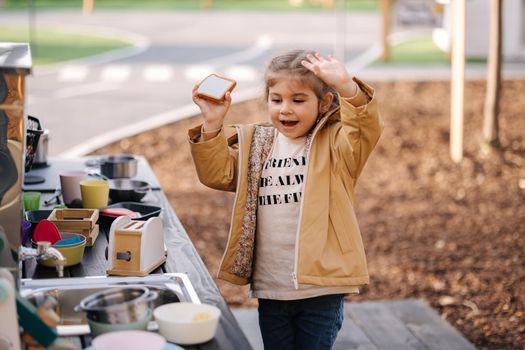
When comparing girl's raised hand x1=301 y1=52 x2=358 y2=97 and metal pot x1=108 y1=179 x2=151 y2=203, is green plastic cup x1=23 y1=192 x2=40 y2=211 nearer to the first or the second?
metal pot x1=108 y1=179 x2=151 y2=203

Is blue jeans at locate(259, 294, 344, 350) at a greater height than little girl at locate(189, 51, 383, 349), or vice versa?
little girl at locate(189, 51, 383, 349)

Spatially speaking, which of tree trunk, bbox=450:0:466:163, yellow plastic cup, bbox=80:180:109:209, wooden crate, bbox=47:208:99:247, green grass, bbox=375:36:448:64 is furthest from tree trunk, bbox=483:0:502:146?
green grass, bbox=375:36:448:64

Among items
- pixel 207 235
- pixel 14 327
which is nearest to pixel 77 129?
pixel 207 235

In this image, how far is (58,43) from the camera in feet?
69.8

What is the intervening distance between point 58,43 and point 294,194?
19.0 metres

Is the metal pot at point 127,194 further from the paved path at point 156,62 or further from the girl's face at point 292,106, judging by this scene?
the paved path at point 156,62

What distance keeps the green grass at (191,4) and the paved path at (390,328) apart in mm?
29255

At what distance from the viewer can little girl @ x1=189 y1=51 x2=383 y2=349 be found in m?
3.17

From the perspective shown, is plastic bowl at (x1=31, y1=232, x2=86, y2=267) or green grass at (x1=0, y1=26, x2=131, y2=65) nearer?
plastic bowl at (x1=31, y1=232, x2=86, y2=267)

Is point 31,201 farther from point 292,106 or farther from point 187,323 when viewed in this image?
point 187,323

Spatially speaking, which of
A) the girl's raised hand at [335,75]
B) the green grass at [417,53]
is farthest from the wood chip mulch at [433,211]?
the green grass at [417,53]

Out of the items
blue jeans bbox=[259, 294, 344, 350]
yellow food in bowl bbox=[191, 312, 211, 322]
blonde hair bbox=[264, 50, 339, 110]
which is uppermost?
blonde hair bbox=[264, 50, 339, 110]

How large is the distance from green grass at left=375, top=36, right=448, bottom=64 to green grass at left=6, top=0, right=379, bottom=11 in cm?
1454

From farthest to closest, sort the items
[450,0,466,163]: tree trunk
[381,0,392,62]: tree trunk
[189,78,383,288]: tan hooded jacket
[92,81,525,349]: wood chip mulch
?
[381,0,392,62]: tree trunk
[450,0,466,163]: tree trunk
[92,81,525,349]: wood chip mulch
[189,78,383,288]: tan hooded jacket
